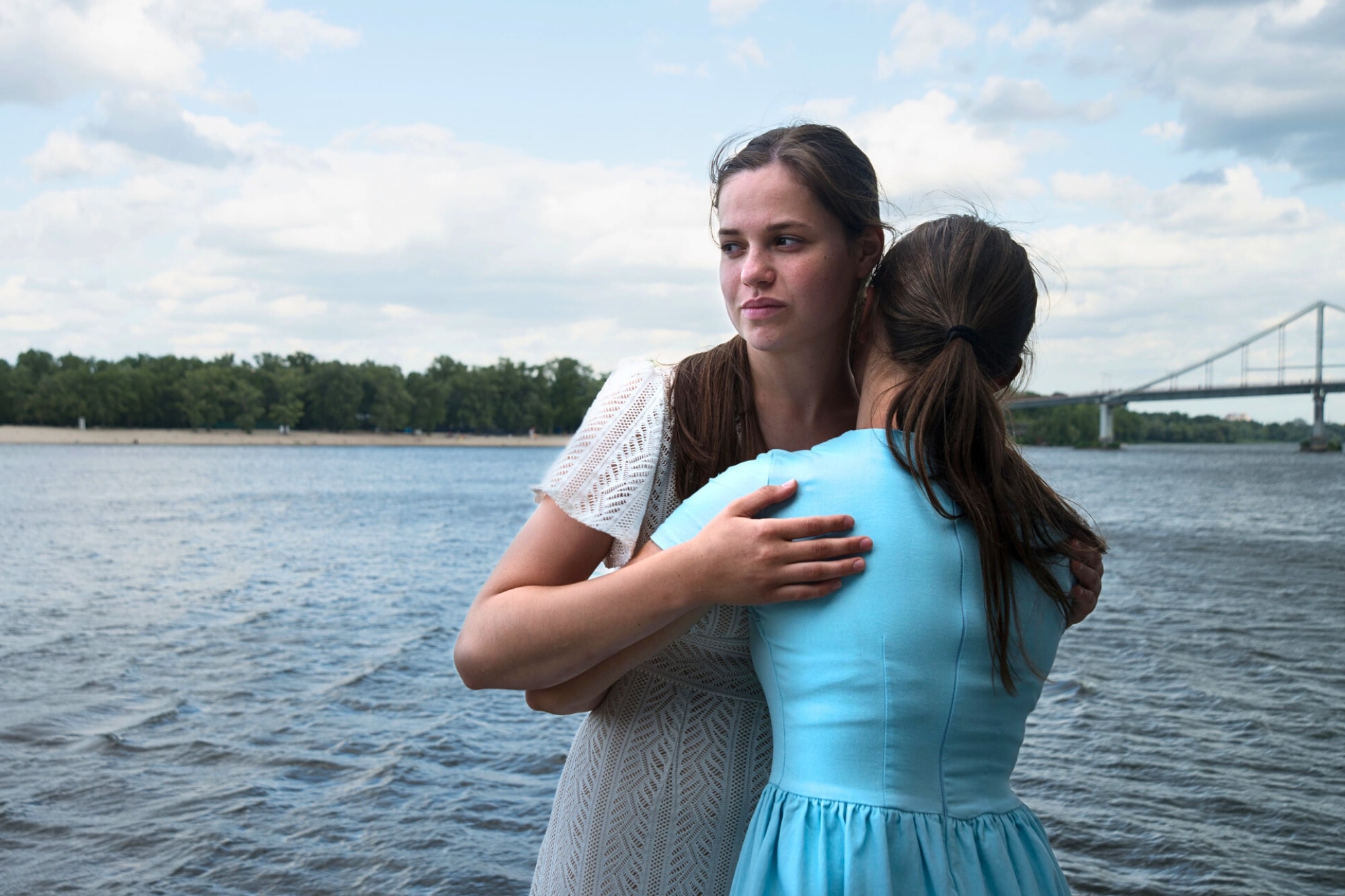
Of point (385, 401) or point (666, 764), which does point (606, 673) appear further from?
point (385, 401)

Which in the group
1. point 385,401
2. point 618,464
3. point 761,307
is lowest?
point 618,464

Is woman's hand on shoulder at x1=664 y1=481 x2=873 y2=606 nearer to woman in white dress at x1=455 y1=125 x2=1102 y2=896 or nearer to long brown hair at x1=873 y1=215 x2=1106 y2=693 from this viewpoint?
woman in white dress at x1=455 y1=125 x2=1102 y2=896

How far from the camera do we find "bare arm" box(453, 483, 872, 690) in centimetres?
128

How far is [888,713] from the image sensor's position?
1272 millimetres

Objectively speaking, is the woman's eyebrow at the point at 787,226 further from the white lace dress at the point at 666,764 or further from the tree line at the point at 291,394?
the tree line at the point at 291,394

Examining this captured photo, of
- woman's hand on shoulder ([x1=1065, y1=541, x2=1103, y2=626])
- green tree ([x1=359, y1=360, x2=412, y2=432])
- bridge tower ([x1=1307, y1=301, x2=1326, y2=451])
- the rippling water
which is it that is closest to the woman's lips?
woman's hand on shoulder ([x1=1065, y1=541, x2=1103, y2=626])

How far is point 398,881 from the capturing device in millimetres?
5098

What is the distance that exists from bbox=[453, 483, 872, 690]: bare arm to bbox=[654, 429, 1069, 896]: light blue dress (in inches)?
1.9

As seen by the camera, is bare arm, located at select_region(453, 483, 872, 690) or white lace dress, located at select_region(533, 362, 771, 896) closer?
bare arm, located at select_region(453, 483, 872, 690)

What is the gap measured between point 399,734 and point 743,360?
21.7 ft

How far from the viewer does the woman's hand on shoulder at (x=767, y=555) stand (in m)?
1.27

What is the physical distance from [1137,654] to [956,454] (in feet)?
31.8

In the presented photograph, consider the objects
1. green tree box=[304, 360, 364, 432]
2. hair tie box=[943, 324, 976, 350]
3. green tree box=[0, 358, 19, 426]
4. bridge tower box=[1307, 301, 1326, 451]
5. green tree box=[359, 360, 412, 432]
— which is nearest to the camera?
hair tie box=[943, 324, 976, 350]

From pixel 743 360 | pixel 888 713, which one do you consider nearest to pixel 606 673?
pixel 888 713
